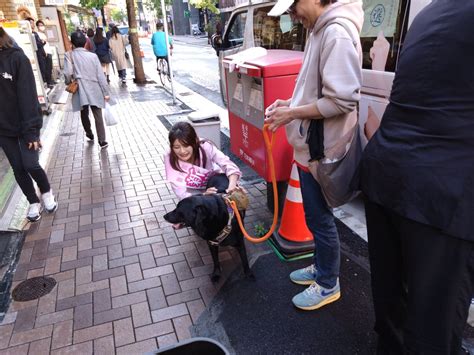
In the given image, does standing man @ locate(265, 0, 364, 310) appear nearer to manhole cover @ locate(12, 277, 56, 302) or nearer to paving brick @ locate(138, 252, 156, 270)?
paving brick @ locate(138, 252, 156, 270)

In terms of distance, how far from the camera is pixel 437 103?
4.11ft

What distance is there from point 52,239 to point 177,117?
4616mm

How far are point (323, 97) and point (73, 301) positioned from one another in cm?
227

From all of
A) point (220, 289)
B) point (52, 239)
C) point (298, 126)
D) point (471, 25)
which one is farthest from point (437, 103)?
point (52, 239)

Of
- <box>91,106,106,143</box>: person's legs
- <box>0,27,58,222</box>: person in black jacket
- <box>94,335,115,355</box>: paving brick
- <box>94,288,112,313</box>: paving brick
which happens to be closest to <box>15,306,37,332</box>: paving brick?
<box>94,288,112,313</box>: paving brick

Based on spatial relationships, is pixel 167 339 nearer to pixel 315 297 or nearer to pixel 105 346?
pixel 105 346

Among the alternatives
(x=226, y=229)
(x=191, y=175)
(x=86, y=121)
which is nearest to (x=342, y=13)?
(x=226, y=229)

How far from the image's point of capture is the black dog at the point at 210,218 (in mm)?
2318

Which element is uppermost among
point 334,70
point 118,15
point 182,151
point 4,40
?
point 118,15

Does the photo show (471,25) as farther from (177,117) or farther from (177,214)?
(177,117)

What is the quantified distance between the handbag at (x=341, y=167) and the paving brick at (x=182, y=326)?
129 centimetres

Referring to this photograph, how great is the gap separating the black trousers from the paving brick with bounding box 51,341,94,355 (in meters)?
1.77

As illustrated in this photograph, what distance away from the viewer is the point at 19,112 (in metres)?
3.48

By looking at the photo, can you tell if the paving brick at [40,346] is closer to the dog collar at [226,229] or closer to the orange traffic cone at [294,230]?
the dog collar at [226,229]
